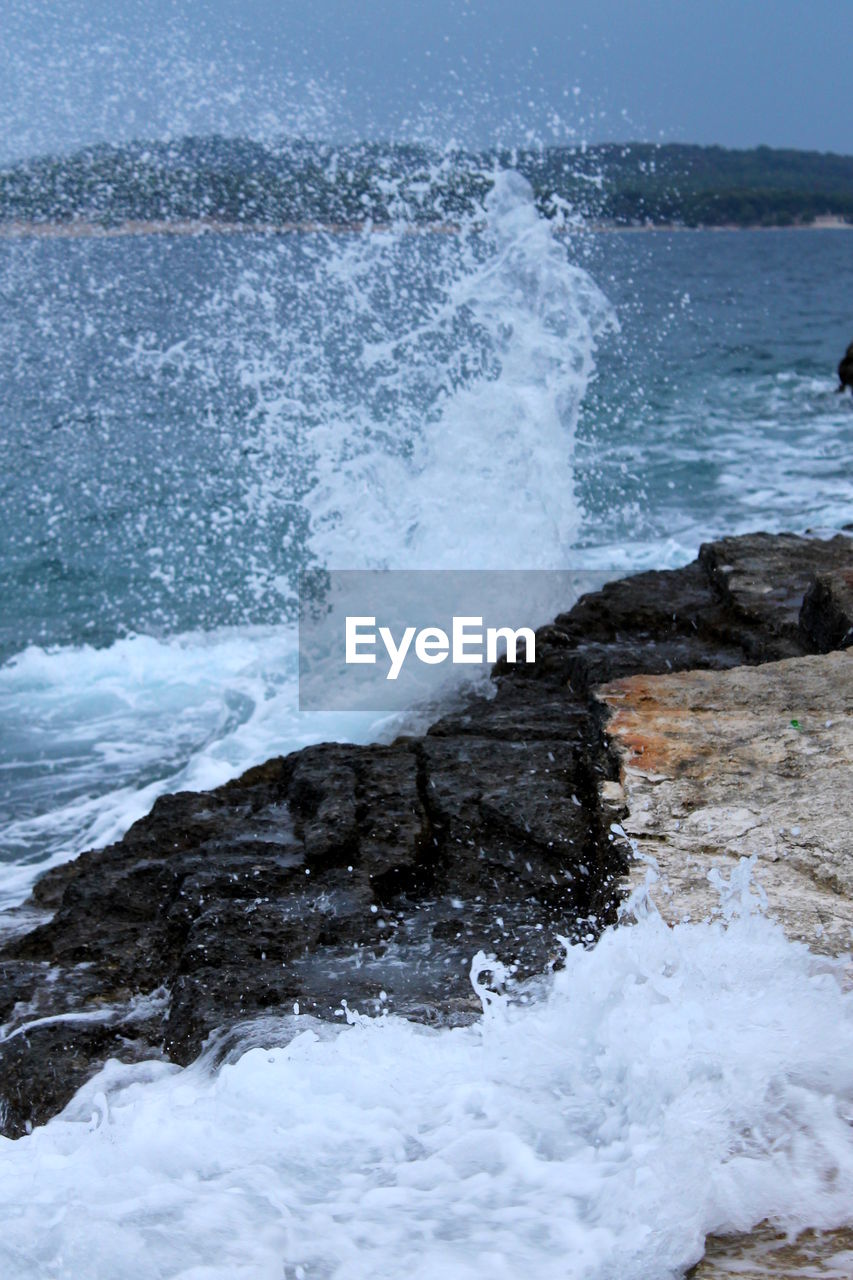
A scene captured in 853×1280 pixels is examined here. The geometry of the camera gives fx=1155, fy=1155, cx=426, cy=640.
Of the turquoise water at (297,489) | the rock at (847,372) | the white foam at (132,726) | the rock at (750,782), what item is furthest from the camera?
the rock at (847,372)

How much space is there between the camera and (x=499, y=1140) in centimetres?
229

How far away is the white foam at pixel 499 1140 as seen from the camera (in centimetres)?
206

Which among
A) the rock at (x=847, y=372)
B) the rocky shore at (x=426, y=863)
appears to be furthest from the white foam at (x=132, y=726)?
the rock at (x=847, y=372)

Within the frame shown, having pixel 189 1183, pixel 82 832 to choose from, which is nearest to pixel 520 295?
pixel 82 832

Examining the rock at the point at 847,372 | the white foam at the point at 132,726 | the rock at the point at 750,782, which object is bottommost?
the white foam at the point at 132,726

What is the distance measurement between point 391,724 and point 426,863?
219 cm

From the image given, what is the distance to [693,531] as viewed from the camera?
388 inches

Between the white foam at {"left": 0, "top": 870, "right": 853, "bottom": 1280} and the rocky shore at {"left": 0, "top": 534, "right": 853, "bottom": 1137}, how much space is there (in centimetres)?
17

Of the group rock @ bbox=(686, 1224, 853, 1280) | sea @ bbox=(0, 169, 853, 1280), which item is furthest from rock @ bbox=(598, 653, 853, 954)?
rock @ bbox=(686, 1224, 853, 1280)

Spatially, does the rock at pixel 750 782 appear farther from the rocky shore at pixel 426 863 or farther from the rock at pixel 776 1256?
the rock at pixel 776 1256

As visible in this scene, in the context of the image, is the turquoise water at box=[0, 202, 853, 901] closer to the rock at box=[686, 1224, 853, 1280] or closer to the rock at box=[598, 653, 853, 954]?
the rock at box=[598, 653, 853, 954]

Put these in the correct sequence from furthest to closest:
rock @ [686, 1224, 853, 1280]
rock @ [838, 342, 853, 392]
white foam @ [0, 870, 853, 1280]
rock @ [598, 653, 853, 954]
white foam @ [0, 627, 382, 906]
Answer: rock @ [838, 342, 853, 392], white foam @ [0, 627, 382, 906], rock @ [598, 653, 853, 954], white foam @ [0, 870, 853, 1280], rock @ [686, 1224, 853, 1280]

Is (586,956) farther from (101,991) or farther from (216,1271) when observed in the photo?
(101,991)

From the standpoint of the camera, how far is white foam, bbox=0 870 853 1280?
2.06m
